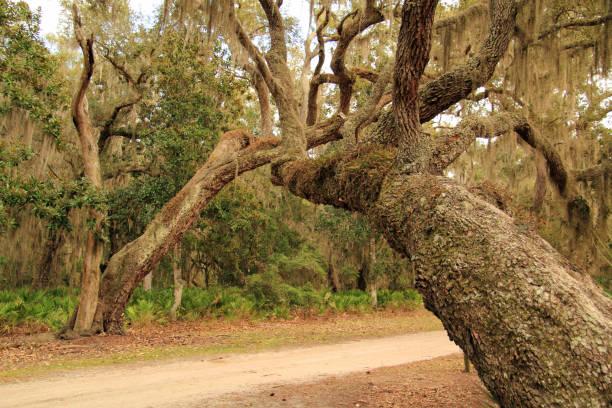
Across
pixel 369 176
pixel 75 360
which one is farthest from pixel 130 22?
pixel 369 176

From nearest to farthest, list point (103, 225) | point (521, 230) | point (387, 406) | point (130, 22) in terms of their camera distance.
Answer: point (521, 230) → point (387, 406) → point (103, 225) → point (130, 22)

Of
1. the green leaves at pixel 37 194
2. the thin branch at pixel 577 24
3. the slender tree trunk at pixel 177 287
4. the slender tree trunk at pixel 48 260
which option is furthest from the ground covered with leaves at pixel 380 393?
the slender tree trunk at pixel 48 260

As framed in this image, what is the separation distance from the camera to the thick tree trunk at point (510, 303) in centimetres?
211

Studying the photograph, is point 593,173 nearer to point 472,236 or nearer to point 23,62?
point 472,236

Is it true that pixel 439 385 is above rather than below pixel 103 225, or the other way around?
below

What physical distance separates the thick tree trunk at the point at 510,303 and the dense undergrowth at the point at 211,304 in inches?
375

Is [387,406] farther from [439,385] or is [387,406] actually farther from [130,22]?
[130,22]

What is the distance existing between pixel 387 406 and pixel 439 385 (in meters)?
1.28

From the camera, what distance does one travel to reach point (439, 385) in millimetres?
5211

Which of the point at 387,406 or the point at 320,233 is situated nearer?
the point at 387,406

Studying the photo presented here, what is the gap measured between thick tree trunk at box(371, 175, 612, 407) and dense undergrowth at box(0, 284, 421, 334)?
9526 mm

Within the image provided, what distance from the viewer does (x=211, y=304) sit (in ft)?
41.6

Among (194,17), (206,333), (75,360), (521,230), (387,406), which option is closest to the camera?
(521,230)

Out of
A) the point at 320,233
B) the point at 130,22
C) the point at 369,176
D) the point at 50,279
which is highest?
the point at 130,22
